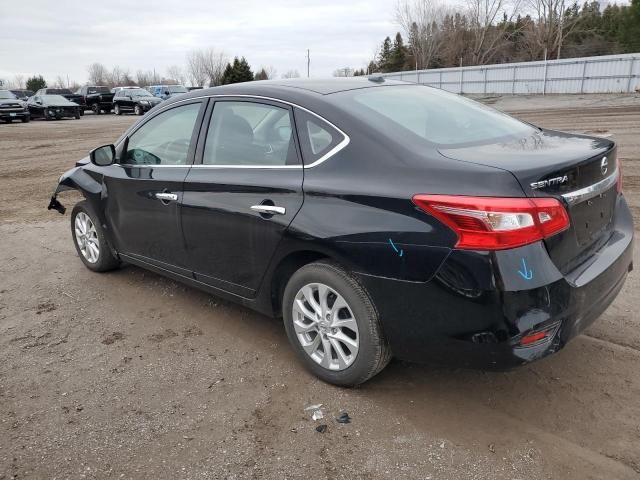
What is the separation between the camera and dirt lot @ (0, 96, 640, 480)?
8.45 ft

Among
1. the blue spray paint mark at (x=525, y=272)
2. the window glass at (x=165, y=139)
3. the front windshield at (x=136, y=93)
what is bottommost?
the blue spray paint mark at (x=525, y=272)

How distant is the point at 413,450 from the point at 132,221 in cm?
281

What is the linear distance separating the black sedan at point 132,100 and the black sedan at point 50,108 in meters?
3.49

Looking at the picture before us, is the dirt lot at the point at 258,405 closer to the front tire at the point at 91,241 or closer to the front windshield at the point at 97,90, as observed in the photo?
the front tire at the point at 91,241

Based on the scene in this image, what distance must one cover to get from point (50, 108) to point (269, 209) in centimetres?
3176

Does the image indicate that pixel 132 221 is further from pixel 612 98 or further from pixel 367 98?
pixel 612 98

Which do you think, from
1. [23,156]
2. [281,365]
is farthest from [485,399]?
[23,156]

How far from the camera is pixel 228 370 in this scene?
135 inches

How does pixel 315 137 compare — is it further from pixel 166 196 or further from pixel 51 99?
pixel 51 99

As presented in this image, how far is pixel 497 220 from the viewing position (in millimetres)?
2400

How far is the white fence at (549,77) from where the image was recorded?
29203mm

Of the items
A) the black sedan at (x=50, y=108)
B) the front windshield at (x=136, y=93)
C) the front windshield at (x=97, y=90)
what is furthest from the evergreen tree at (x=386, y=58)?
the black sedan at (x=50, y=108)

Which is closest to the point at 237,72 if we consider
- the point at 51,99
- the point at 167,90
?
the point at 167,90

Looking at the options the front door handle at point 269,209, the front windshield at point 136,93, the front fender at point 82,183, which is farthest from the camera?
the front windshield at point 136,93
